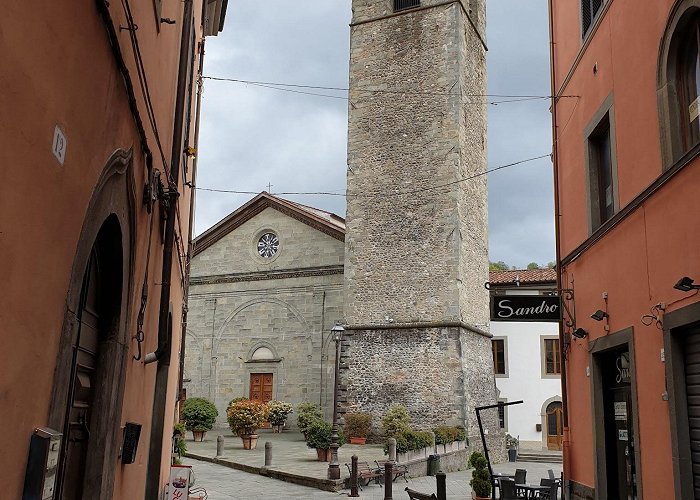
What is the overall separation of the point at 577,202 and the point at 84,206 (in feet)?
23.9

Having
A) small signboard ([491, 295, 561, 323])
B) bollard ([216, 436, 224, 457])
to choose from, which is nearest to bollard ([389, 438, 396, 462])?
bollard ([216, 436, 224, 457])

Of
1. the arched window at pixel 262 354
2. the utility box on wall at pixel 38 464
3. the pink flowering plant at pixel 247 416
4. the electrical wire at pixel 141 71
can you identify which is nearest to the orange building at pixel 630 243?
the electrical wire at pixel 141 71

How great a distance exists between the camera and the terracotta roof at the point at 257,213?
28156 mm

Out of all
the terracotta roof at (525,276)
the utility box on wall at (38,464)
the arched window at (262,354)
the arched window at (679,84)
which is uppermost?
the terracotta roof at (525,276)

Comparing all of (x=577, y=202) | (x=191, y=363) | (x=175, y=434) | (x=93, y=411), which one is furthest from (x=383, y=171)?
(x=93, y=411)

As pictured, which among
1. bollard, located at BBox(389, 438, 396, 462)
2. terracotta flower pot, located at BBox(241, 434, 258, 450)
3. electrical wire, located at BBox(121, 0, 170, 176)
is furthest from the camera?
terracotta flower pot, located at BBox(241, 434, 258, 450)

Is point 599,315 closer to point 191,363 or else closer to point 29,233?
point 29,233

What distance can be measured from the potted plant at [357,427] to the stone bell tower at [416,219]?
50 cm

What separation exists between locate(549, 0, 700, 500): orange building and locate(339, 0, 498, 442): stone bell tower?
13.1 metres

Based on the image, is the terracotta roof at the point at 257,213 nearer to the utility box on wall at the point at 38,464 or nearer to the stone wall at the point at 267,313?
the stone wall at the point at 267,313

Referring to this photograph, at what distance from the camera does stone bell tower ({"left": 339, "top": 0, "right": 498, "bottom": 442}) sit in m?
22.4

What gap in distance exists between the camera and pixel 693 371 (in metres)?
5.49

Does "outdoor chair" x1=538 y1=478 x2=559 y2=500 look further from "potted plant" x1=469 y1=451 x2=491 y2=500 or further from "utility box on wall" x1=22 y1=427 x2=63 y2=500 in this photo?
"utility box on wall" x1=22 y1=427 x2=63 y2=500

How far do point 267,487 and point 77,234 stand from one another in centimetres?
1214
